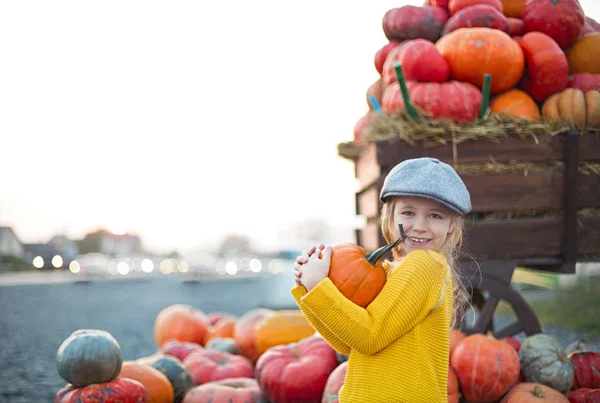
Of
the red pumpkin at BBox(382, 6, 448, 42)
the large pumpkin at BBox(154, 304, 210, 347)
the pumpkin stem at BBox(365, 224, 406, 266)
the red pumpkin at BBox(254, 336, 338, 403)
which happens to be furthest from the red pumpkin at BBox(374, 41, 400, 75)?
the large pumpkin at BBox(154, 304, 210, 347)

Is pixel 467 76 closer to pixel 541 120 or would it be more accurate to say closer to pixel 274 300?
pixel 541 120

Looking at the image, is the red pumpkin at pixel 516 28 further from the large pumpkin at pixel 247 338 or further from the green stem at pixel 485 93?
the large pumpkin at pixel 247 338

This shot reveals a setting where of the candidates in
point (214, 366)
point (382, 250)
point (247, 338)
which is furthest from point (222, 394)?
point (382, 250)

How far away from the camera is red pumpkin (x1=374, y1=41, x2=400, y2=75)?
4883 mm

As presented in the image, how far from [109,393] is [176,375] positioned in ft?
2.52

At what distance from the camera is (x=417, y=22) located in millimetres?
4633

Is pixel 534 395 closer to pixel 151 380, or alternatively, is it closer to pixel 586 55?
pixel 151 380

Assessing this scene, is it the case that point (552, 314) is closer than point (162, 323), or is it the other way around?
point (162, 323)

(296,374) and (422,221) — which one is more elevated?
(422,221)

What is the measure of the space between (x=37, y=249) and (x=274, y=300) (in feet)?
88.3

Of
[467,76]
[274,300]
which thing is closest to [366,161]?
[467,76]

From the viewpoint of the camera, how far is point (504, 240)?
3.89m

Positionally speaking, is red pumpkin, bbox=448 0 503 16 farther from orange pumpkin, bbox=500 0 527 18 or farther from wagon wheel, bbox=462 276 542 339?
wagon wheel, bbox=462 276 542 339

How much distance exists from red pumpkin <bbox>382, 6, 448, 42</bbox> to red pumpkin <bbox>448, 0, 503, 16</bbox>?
3.5 inches
